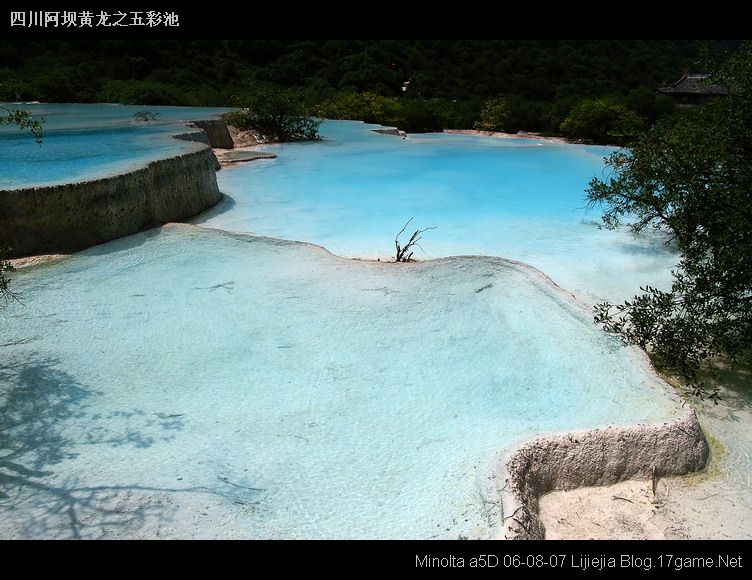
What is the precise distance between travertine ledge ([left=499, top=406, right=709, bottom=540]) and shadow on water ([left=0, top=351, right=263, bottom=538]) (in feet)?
4.53

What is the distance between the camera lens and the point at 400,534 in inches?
105

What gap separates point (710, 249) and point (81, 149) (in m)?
8.53

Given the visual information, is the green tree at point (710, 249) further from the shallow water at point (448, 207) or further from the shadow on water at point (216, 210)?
the shadow on water at point (216, 210)

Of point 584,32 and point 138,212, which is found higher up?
point 584,32

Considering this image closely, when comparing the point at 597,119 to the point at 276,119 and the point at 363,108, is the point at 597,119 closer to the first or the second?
the point at 363,108

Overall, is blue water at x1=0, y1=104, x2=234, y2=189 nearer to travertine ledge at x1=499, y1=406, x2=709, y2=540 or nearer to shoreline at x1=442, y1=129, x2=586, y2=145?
travertine ledge at x1=499, y1=406, x2=709, y2=540

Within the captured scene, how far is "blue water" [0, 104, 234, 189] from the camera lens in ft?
22.9

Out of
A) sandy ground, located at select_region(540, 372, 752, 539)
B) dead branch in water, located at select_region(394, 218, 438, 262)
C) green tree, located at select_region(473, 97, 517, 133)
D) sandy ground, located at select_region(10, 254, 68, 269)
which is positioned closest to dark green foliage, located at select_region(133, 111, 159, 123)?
sandy ground, located at select_region(10, 254, 68, 269)

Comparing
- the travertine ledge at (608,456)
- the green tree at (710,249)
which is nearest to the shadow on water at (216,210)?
the green tree at (710,249)

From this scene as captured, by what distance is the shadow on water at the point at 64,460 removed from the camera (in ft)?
8.68

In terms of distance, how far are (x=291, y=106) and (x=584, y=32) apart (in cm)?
1051

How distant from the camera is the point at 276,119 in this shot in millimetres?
14758

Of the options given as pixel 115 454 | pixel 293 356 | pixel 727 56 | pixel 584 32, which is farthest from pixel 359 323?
pixel 727 56
